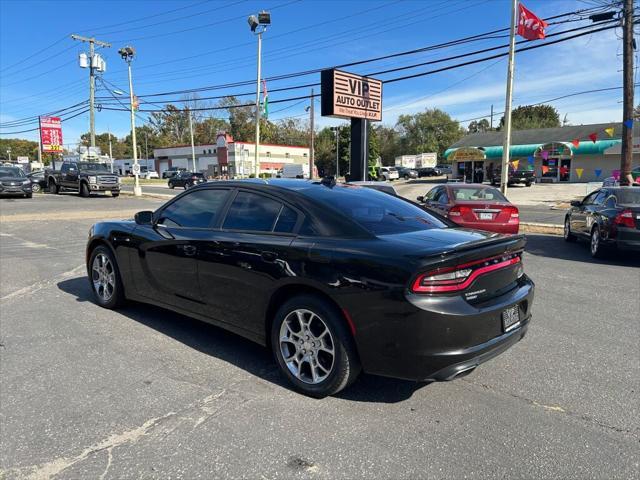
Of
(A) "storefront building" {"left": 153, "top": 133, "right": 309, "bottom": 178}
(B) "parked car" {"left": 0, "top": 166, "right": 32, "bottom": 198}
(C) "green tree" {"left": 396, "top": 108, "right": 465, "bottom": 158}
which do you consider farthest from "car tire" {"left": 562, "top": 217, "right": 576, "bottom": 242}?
(C) "green tree" {"left": 396, "top": 108, "right": 465, "bottom": 158}

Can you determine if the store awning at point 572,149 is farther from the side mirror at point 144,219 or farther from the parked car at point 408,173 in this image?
the side mirror at point 144,219

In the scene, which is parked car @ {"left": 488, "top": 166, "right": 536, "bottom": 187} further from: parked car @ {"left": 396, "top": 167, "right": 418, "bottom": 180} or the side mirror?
the side mirror

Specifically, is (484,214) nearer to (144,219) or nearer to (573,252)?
(573,252)

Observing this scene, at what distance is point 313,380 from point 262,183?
173 centimetres

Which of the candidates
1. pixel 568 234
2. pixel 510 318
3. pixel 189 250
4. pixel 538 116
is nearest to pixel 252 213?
pixel 189 250

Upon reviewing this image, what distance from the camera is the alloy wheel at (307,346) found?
333 centimetres

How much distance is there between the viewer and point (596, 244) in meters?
9.18

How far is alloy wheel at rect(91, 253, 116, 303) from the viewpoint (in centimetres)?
537

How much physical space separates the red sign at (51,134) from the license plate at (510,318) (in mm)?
53626

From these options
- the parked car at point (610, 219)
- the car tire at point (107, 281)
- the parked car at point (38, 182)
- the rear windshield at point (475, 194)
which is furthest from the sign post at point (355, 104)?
the parked car at point (38, 182)

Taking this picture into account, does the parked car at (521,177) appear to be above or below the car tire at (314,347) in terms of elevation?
above

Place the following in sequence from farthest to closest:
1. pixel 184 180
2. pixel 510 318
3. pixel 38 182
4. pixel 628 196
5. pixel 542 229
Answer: pixel 184 180 → pixel 38 182 → pixel 542 229 → pixel 628 196 → pixel 510 318

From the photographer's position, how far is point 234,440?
9.41 ft

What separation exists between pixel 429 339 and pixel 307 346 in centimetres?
93
